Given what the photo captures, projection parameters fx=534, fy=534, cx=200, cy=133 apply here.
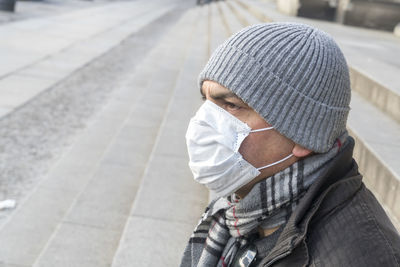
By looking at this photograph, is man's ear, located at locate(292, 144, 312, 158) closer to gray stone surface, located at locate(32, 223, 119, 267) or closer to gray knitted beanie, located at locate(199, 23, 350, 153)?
gray knitted beanie, located at locate(199, 23, 350, 153)

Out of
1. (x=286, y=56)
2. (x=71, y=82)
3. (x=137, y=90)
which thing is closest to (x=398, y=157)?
(x=286, y=56)

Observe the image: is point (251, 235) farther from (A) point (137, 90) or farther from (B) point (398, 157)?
(A) point (137, 90)

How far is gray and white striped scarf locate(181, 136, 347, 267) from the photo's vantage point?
165cm

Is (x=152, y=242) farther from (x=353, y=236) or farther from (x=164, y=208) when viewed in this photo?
(x=353, y=236)

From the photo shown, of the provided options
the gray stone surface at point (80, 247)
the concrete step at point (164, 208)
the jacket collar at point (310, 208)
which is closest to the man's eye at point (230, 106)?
the jacket collar at point (310, 208)

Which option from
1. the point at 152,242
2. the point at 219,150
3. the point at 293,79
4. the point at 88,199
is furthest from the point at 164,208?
the point at 293,79

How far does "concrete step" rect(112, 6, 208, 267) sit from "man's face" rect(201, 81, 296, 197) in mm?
1637

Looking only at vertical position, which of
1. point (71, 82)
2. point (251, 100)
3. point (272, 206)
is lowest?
point (71, 82)

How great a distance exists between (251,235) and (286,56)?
1.98ft

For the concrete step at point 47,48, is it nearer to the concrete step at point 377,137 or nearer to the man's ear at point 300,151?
the concrete step at point 377,137

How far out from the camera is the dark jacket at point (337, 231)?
51.6 inches

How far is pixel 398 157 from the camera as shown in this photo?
9.98 feet

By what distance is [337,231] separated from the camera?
138 centimetres

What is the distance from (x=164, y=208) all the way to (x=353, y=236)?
2711 millimetres
